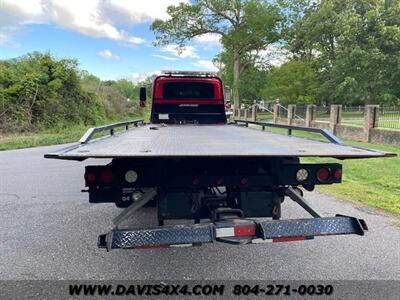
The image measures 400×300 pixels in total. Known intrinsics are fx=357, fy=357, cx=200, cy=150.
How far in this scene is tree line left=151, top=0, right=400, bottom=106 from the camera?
113 ft

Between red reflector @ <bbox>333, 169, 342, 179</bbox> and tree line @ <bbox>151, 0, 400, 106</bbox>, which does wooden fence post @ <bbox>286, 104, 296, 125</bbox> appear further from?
red reflector @ <bbox>333, 169, 342, 179</bbox>

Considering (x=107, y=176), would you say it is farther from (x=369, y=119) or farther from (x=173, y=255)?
(x=369, y=119)

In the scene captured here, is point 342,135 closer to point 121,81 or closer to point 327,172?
point 327,172

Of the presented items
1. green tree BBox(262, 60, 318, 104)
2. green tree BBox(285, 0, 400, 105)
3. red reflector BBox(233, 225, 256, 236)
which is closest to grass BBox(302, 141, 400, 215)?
red reflector BBox(233, 225, 256, 236)

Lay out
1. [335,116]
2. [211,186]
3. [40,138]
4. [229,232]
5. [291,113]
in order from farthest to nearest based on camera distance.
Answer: [291,113]
[335,116]
[40,138]
[211,186]
[229,232]

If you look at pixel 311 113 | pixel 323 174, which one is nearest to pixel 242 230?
pixel 323 174

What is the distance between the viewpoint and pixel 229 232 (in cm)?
285

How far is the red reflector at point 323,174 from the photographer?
3383 mm

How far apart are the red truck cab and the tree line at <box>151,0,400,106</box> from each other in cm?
2941

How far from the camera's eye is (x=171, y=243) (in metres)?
2.79

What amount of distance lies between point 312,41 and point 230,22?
947 centimetres

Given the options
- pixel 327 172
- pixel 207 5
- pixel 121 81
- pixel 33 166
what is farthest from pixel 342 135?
pixel 121 81

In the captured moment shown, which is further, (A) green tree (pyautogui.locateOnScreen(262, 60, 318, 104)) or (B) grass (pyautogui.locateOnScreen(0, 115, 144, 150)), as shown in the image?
(A) green tree (pyautogui.locateOnScreen(262, 60, 318, 104))

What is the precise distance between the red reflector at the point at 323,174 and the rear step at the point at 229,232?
0.47m
